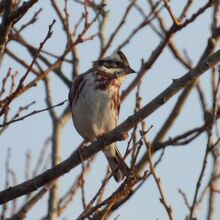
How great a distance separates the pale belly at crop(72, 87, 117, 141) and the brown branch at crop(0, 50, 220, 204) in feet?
4.95

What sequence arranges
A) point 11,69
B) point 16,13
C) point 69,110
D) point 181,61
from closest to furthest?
point 16,13 → point 11,69 → point 181,61 → point 69,110

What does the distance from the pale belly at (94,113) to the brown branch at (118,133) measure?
4.95ft

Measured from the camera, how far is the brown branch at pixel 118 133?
3.44 metres

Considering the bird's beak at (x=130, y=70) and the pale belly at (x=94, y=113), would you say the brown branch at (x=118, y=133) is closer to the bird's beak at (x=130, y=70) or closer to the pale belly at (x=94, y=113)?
the pale belly at (x=94, y=113)

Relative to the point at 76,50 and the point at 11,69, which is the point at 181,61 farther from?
the point at 11,69

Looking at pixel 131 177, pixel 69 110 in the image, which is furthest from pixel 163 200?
pixel 69 110

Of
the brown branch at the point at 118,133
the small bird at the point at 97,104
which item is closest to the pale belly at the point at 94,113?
the small bird at the point at 97,104

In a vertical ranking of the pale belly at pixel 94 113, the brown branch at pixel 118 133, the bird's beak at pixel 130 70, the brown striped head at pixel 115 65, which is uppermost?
the brown striped head at pixel 115 65

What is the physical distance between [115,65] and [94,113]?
0.74 meters

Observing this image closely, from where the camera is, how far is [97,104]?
565 centimetres

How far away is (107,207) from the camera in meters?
3.42

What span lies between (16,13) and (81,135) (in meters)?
3.00

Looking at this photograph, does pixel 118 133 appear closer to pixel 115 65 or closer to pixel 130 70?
pixel 130 70

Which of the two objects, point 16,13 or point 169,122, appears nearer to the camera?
point 16,13
